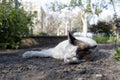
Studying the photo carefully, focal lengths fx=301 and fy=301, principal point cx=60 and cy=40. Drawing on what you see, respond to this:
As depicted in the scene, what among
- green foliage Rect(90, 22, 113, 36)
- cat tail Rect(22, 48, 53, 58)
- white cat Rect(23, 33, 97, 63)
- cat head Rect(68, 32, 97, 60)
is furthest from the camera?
green foliage Rect(90, 22, 113, 36)

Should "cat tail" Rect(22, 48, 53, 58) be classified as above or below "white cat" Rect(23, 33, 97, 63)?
below

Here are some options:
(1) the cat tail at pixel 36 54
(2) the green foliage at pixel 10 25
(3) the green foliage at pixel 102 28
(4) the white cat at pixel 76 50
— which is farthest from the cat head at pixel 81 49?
(3) the green foliage at pixel 102 28

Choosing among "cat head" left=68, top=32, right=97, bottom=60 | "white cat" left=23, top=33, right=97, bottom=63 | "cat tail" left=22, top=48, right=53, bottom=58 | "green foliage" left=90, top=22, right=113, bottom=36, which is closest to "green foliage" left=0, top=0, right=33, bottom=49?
"cat tail" left=22, top=48, right=53, bottom=58

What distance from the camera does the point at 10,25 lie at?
36.7 feet

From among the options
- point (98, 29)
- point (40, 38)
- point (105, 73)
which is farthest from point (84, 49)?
point (98, 29)

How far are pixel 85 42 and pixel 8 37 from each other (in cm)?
570

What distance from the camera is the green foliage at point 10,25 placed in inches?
426

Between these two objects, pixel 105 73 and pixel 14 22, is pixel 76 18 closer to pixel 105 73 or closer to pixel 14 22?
pixel 14 22

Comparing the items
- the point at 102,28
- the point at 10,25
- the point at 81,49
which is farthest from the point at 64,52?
the point at 102,28

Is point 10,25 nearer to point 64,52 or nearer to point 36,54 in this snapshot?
point 36,54

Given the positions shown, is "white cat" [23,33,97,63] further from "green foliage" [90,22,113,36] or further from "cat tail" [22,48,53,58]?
"green foliage" [90,22,113,36]

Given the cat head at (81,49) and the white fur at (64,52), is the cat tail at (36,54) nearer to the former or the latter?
the white fur at (64,52)

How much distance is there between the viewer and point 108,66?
→ 5094 millimetres

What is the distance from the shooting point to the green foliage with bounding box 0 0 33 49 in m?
10.8
